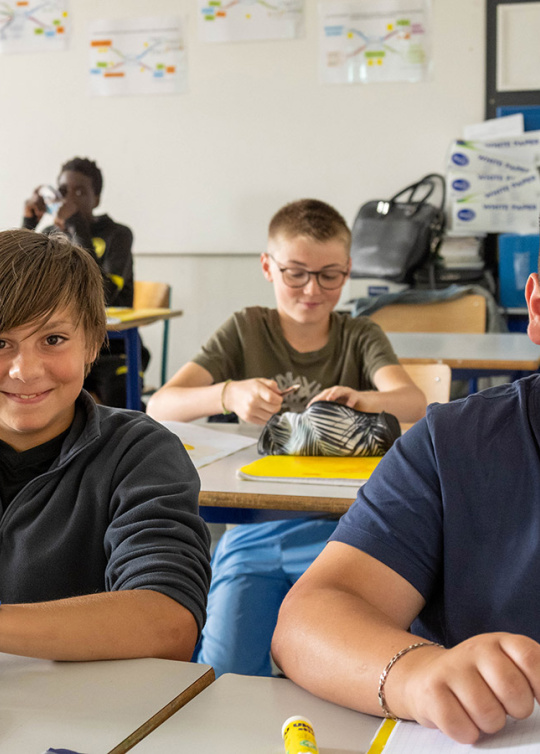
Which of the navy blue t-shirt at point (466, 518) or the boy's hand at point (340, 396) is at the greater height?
the navy blue t-shirt at point (466, 518)

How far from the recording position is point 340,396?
1.80 meters

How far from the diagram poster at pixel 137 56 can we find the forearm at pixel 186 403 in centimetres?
322

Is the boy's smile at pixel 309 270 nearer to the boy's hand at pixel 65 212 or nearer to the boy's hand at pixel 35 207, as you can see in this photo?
the boy's hand at pixel 65 212

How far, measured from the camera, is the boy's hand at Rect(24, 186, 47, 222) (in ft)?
15.1

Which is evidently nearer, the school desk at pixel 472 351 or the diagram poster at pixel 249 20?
the school desk at pixel 472 351

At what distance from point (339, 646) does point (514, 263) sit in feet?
11.8

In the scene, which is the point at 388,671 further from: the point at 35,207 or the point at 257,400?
the point at 35,207

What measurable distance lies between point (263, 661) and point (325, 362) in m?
0.84

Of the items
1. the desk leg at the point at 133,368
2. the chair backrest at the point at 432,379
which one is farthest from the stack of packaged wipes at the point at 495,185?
the chair backrest at the point at 432,379

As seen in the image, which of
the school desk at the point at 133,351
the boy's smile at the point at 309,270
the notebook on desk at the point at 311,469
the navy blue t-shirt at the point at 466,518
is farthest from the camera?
the school desk at the point at 133,351

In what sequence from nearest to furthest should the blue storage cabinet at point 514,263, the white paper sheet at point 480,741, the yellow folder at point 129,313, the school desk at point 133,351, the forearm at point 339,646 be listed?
the white paper sheet at point 480,741 < the forearm at point 339,646 < the yellow folder at point 129,313 < the school desk at point 133,351 < the blue storage cabinet at point 514,263

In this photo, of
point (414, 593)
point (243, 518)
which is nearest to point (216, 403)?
point (243, 518)

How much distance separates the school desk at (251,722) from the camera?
627mm

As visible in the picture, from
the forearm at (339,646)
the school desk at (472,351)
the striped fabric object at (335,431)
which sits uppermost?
the forearm at (339,646)
